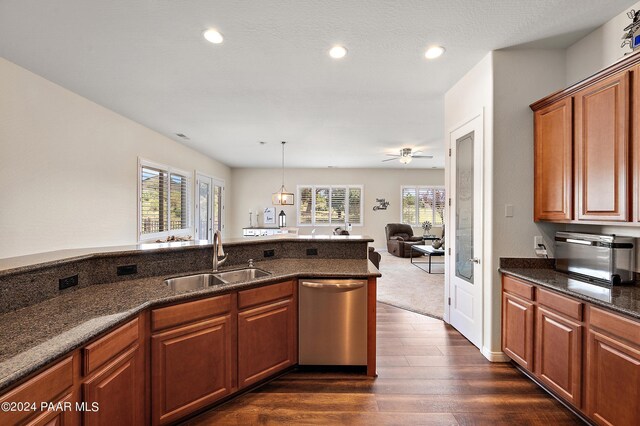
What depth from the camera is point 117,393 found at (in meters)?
1.44

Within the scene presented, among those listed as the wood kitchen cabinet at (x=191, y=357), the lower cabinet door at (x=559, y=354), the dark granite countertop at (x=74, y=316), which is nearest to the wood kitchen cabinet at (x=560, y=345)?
the lower cabinet door at (x=559, y=354)

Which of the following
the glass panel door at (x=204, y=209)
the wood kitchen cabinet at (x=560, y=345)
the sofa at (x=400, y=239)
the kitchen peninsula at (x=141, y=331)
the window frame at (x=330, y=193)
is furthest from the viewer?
the window frame at (x=330, y=193)

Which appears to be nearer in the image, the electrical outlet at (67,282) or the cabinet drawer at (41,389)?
the cabinet drawer at (41,389)

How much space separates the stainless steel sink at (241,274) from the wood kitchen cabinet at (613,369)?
2242mm

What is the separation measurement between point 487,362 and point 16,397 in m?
3.13

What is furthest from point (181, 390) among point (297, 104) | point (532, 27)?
point (532, 27)

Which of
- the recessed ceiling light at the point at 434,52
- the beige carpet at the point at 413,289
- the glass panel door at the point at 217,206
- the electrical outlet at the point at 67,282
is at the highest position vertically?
the recessed ceiling light at the point at 434,52

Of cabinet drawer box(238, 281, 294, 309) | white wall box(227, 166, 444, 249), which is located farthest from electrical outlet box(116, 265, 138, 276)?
white wall box(227, 166, 444, 249)

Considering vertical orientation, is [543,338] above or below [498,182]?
below

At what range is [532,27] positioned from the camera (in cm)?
228

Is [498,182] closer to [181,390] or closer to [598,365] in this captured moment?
[598,365]

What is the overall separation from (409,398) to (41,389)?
215 centimetres

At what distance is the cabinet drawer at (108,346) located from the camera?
124 centimetres

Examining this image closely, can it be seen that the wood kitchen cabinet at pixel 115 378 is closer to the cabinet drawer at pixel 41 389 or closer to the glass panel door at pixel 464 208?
the cabinet drawer at pixel 41 389
